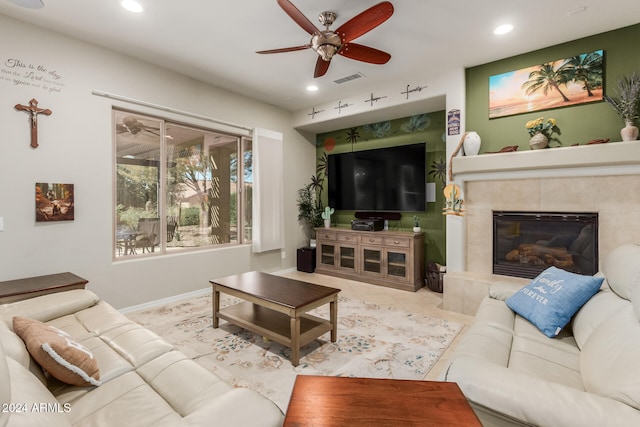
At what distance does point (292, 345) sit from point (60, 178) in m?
2.71

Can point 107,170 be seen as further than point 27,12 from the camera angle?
Yes

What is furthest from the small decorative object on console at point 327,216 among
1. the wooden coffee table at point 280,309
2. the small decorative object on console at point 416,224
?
the wooden coffee table at point 280,309

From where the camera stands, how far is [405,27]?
2807 mm

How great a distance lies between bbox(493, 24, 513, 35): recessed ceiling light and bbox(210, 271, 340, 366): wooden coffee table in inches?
111

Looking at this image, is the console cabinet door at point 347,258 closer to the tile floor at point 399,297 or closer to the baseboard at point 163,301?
the tile floor at point 399,297

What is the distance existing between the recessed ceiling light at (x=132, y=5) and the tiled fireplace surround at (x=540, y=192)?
3.40 metres

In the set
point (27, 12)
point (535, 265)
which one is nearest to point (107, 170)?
point (27, 12)

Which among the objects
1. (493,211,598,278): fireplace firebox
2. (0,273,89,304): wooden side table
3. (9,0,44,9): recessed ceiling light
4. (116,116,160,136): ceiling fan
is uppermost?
(9,0,44,9): recessed ceiling light

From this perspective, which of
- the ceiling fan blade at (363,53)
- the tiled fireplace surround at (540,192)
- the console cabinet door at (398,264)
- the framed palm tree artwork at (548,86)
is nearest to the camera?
the ceiling fan blade at (363,53)

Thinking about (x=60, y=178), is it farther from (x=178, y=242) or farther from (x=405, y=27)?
(x=405, y=27)

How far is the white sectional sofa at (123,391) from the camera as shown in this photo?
89 centimetres

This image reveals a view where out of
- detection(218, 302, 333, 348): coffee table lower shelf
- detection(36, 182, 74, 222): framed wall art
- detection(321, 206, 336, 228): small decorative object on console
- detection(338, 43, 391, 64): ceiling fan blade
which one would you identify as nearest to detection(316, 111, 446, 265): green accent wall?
detection(321, 206, 336, 228): small decorative object on console

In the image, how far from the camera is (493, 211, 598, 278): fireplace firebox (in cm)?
304

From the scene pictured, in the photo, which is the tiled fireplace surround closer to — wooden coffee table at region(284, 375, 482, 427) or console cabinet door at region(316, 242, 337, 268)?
console cabinet door at region(316, 242, 337, 268)
